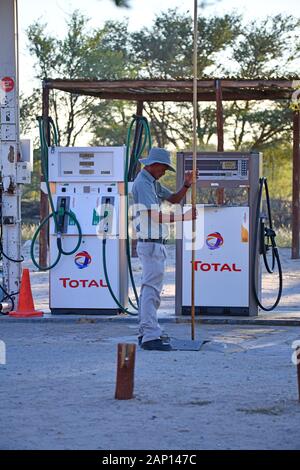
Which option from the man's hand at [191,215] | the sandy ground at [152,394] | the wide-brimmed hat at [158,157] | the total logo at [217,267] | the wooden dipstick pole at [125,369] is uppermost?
the wide-brimmed hat at [158,157]

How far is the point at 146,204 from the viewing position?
35.5ft

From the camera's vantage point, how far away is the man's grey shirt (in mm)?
10820

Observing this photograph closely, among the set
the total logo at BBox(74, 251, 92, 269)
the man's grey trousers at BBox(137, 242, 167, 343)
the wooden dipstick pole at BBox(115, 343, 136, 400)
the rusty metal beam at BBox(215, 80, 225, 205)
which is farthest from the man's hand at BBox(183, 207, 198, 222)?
the rusty metal beam at BBox(215, 80, 225, 205)

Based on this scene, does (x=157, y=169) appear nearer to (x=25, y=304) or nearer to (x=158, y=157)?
(x=158, y=157)

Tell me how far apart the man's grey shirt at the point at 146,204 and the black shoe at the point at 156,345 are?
1.02 metres

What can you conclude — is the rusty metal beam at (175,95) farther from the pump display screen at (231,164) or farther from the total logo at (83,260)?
the pump display screen at (231,164)

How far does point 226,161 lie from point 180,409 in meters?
5.63

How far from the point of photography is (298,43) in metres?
35.3

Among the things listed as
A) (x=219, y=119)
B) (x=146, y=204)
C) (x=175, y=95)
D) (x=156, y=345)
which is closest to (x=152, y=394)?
(x=156, y=345)

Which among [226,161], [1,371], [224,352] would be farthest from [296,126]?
[1,371]

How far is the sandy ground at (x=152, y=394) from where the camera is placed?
733 centimetres

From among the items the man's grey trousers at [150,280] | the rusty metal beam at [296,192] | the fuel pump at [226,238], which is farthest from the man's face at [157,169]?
the rusty metal beam at [296,192]

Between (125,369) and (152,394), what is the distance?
1.44 ft

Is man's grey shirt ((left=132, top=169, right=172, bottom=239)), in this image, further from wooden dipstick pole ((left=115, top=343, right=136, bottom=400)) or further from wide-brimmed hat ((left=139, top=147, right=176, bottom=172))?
wooden dipstick pole ((left=115, top=343, right=136, bottom=400))
